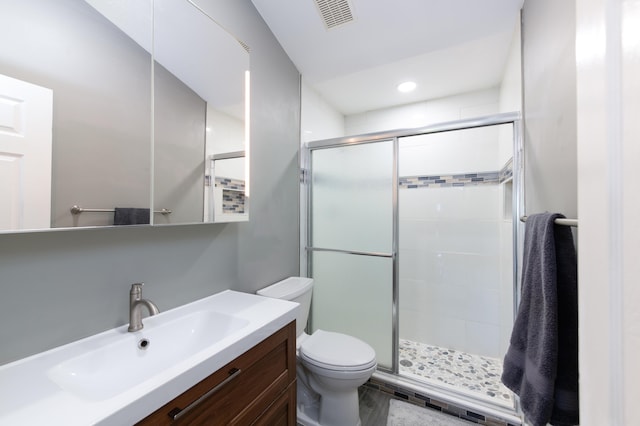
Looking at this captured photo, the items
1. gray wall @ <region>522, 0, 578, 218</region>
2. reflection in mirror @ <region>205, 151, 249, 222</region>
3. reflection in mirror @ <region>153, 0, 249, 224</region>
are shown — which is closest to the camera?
gray wall @ <region>522, 0, 578, 218</region>

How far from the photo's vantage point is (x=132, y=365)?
90cm

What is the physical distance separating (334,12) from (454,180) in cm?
165

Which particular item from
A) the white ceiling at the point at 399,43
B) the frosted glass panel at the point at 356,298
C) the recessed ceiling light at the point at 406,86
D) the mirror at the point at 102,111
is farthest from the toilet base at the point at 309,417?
the recessed ceiling light at the point at 406,86

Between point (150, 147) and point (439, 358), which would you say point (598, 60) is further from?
point (439, 358)

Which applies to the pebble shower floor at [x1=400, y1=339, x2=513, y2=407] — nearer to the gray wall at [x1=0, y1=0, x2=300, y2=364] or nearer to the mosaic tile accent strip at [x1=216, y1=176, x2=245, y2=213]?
the gray wall at [x1=0, y1=0, x2=300, y2=364]

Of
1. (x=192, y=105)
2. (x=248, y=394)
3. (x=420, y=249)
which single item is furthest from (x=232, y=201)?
(x=420, y=249)

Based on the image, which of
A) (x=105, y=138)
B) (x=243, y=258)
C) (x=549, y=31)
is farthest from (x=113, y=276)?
(x=549, y=31)

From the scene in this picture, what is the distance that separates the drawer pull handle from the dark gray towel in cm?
65

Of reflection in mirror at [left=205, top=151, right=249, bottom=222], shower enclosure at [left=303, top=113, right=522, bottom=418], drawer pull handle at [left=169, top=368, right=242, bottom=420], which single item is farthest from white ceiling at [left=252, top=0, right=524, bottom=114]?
drawer pull handle at [left=169, top=368, right=242, bottom=420]

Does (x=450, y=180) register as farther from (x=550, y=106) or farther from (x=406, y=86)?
(x=550, y=106)

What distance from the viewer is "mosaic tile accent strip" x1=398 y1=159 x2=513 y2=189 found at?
7.23ft

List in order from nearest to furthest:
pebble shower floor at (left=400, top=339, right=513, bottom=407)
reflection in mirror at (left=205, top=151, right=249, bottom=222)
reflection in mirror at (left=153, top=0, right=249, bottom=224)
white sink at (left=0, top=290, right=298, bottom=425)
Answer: white sink at (left=0, top=290, right=298, bottom=425) → reflection in mirror at (left=153, top=0, right=249, bottom=224) → reflection in mirror at (left=205, top=151, right=249, bottom=222) → pebble shower floor at (left=400, top=339, right=513, bottom=407)

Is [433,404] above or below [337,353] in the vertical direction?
below

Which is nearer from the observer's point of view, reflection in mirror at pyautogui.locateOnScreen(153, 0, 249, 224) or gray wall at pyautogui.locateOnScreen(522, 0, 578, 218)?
gray wall at pyautogui.locateOnScreen(522, 0, 578, 218)
